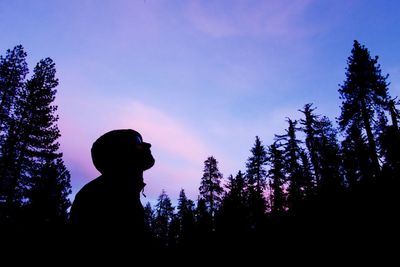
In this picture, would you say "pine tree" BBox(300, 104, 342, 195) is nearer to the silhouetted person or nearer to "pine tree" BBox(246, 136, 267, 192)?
"pine tree" BBox(246, 136, 267, 192)

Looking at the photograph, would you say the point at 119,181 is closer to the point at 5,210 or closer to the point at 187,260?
the point at 187,260

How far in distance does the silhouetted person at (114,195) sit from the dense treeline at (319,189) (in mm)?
4265

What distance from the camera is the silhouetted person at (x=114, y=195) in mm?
2154

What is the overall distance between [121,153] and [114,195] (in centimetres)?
43

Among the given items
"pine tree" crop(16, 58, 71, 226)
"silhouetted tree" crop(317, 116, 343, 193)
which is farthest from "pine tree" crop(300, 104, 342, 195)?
"pine tree" crop(16, 58, 71, 226)

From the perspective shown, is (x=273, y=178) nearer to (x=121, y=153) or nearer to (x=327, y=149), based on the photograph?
(x=327, y=149)

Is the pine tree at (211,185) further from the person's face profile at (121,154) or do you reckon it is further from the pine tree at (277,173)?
the person's face profile at (121,154)

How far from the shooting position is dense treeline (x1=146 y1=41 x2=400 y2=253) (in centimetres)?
1014

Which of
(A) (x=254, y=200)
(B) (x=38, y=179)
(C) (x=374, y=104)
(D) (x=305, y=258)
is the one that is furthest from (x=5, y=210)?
(C) (x=374, y=104)

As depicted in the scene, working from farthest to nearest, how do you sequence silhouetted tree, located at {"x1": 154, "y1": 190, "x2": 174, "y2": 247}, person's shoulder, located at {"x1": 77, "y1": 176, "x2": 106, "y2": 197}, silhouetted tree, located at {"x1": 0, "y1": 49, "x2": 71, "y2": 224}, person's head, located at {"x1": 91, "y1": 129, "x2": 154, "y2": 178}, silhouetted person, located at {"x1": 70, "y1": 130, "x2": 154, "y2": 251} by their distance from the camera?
silhouetted tree, located at {"x1": 154, "y1": 190, "x2": 174, "y2": 247}, silhouetted tree, located at {"x1": 0, "y1": 49, "x2": 71, "y2": 224}, person's head, located at {"x1": 91, "y1": 129, "x2": 154, "y2": 178}, person's shoulder, located at {"x1": 77, "y1": 176, "x2": 106, "y2": 197}, silhouetted person, located at {"x1": 70, "y1": 130, "x2": 154, "y2": 251}

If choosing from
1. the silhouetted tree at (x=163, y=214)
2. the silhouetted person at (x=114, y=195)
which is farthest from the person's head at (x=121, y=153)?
the silhouetted tree at (x=163, y=214)

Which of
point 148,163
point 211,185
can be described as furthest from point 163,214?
point 148,163

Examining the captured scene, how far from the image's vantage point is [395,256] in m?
6.61

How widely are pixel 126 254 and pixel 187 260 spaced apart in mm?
11251
